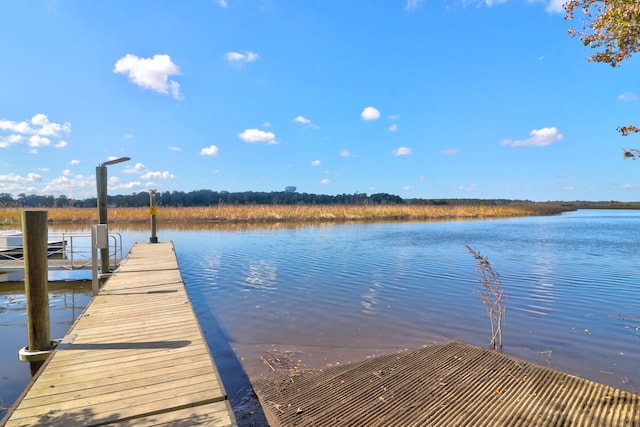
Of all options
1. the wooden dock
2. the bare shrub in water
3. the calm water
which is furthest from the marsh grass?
the wooden dock

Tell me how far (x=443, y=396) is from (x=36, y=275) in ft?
15.1

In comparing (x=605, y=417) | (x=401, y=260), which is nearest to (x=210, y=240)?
(x=401, y=260)

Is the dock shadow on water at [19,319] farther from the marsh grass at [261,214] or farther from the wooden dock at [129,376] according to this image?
the marsh grass at [261,214]

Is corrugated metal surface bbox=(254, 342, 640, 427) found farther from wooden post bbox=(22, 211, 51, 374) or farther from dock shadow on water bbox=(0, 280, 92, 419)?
dock shadow on water bbox=(0, 280, 92, 419)

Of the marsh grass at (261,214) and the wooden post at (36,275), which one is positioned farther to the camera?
the marsh grass at (261,214)

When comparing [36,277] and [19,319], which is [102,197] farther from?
[36,277]

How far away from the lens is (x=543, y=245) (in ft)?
58.1

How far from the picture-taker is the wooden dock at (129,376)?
2.73m

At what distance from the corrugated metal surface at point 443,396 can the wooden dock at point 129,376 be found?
775mm

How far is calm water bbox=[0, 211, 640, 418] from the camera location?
5086mm

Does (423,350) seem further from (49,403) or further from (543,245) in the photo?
(543,245)

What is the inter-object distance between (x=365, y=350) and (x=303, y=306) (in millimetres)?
2479

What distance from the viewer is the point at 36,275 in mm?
4281

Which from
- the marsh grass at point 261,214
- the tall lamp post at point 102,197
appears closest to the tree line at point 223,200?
the marsh grass at point 261,214
